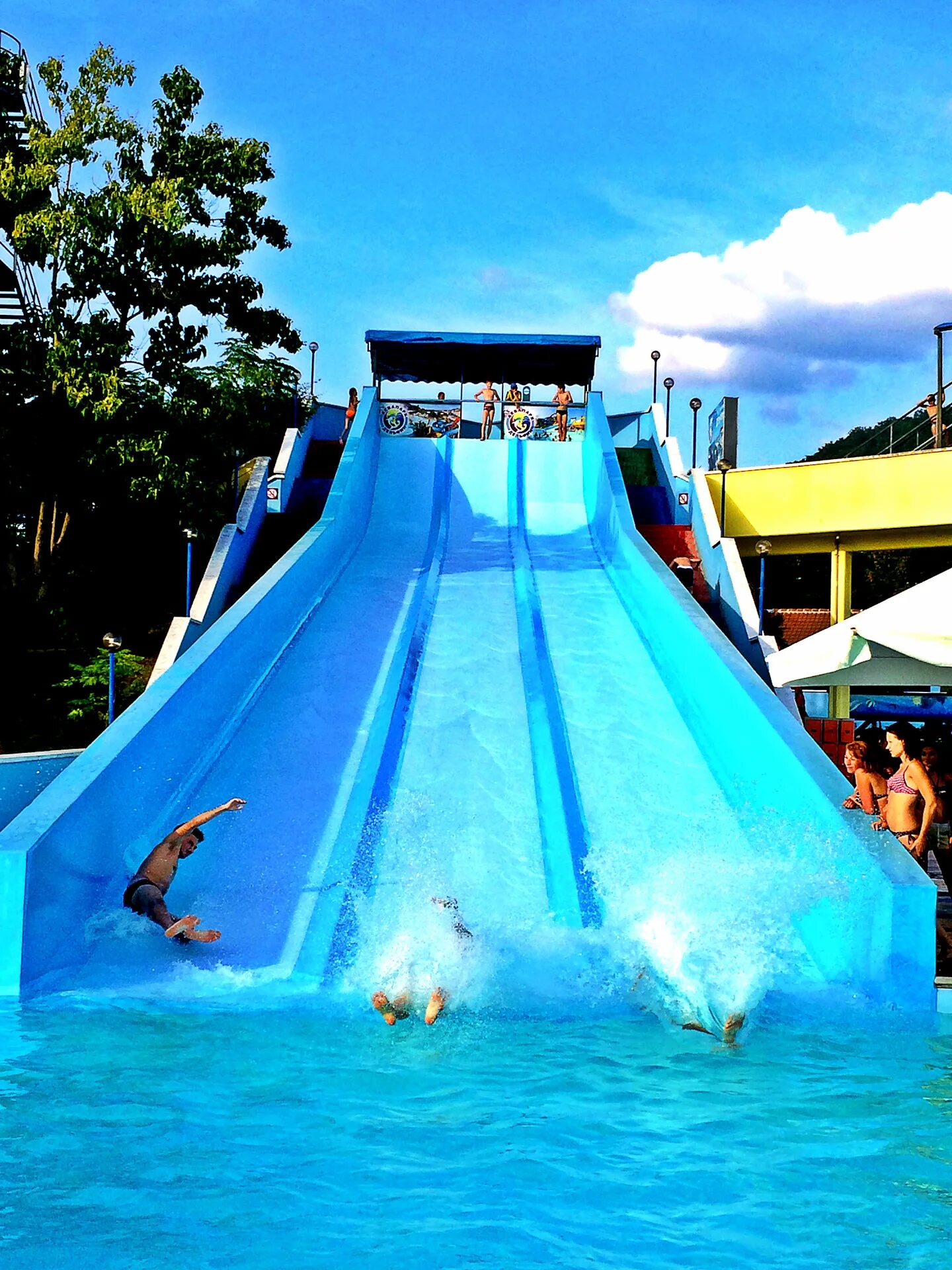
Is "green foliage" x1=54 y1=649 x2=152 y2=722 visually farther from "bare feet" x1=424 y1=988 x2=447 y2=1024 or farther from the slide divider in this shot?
"bare feet" x1=424 y1=988 x2=447 y2=1024

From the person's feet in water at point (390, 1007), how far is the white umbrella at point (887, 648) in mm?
2340

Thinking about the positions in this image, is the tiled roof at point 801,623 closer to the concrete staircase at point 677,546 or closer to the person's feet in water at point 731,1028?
the concrete staircase at point 677,546

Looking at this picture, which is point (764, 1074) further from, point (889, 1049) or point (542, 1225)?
point (542, 1225)

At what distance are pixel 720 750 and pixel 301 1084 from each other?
13.0 feet

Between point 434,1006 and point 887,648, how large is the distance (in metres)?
2.63

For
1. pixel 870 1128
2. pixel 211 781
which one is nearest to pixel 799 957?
pixel 870 1128

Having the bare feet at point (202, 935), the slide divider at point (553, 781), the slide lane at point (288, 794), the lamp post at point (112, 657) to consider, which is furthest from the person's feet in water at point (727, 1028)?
the lamp post at point (112, 657)

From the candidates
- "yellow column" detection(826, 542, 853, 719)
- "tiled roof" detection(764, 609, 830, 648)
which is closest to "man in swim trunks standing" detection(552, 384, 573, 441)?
"tiled roof" detection(764, 609, 830, 648)

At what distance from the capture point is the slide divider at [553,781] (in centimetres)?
570

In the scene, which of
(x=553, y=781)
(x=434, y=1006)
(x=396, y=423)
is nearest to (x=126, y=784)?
(x=434, y=1006)

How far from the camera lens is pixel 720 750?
714 cm

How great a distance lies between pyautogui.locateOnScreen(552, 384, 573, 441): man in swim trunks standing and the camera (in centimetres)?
1512

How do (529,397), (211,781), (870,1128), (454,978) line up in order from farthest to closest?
(529,397)
(211,781)
(454,978)
(870,1128)

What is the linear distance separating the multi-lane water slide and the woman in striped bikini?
364mm
